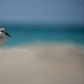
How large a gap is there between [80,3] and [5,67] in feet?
4.11

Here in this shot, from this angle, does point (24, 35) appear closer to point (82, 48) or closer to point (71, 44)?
point (71, 44)

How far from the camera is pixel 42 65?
1539 mm

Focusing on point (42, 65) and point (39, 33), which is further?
point (39, 33)

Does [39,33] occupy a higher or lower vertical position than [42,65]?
higher

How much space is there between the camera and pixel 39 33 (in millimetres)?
2092

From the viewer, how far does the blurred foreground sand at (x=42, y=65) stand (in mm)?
1279

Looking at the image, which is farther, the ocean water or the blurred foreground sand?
the ocean water

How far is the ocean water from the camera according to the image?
1.96 metres

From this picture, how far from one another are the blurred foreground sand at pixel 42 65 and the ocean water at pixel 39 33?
0.13 m

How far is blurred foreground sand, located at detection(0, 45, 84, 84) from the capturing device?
1.28 m

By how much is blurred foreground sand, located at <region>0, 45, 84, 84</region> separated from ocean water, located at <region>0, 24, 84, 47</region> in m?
0.13

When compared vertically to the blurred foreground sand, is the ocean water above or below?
above

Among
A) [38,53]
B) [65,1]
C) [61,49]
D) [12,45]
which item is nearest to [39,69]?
[38,53]

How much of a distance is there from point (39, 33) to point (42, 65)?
72 centimetres
